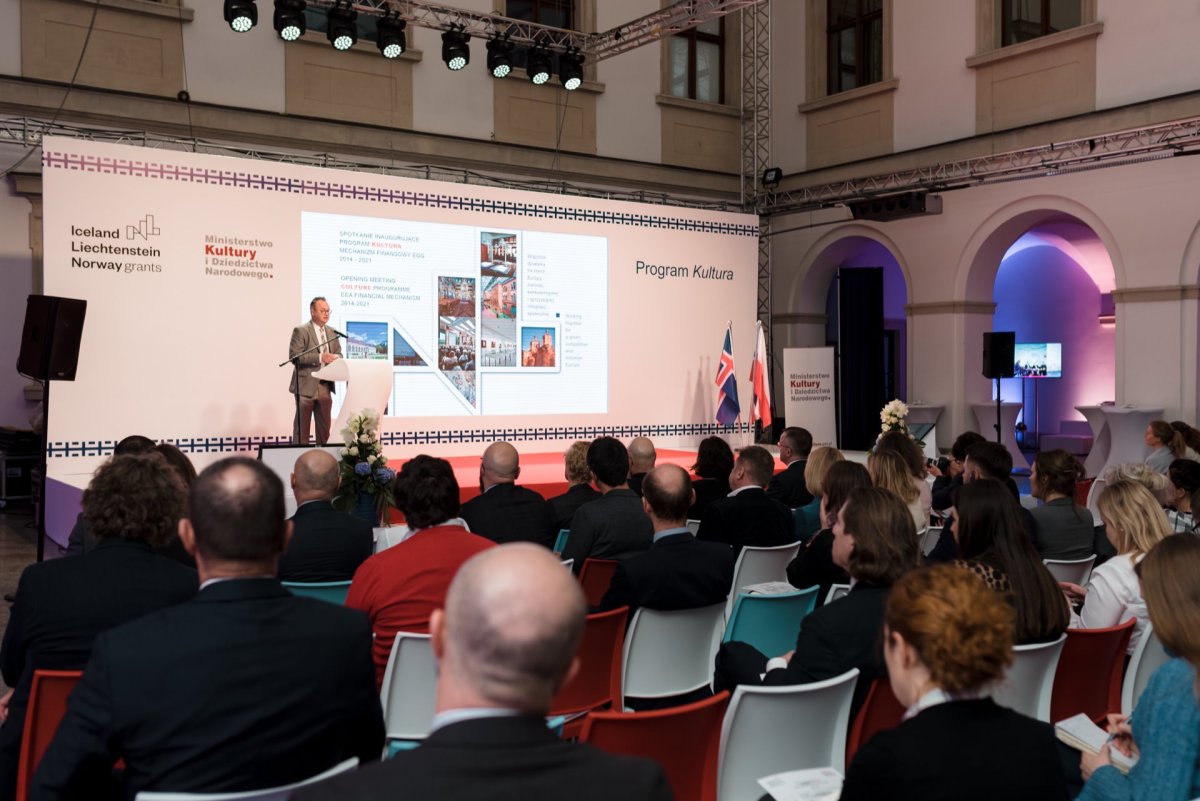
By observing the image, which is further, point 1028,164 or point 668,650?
point 1028,164

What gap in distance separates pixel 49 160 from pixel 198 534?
24.5 ft

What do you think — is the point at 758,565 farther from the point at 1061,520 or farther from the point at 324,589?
the point at 324,589

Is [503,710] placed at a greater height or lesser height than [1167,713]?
greater

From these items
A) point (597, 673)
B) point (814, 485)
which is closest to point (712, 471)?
point (814, 485)

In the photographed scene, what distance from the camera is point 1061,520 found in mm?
4266

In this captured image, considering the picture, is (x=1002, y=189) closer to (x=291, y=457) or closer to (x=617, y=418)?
(x=617, y=418)

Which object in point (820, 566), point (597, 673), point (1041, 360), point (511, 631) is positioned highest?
point (1041, 360)

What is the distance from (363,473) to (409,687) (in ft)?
9.08

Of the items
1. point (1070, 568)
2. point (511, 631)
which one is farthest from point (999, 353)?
point (511, 631)

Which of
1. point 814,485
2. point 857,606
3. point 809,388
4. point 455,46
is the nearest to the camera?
point 857,606

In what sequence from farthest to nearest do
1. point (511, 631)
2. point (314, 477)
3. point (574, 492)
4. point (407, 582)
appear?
point (574, 492), point (314, 477), point (407, 582), point (511, 631)

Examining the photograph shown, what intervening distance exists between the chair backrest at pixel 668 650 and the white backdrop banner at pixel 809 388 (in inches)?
342

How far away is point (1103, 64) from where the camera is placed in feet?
34.7

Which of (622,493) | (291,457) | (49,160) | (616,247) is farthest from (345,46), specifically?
(622,493)
